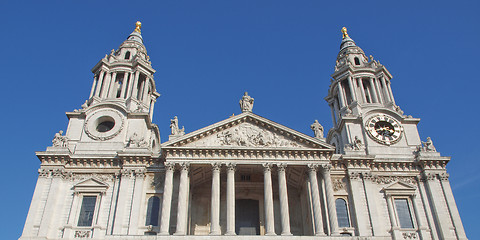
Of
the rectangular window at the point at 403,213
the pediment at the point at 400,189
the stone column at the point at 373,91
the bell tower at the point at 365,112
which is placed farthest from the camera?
the stone column at the point at 373,91

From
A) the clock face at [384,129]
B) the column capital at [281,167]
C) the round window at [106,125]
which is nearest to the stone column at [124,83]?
the round window at [106,125]

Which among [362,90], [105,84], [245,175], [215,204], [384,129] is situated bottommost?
[215,204]

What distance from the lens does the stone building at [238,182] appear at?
29.6 metres

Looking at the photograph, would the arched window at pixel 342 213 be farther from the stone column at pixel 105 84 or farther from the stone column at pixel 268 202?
the stone column at pixel 105 84

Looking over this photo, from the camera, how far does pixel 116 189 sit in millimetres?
31422

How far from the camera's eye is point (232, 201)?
29.5 meters

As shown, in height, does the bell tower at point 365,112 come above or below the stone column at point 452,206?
above

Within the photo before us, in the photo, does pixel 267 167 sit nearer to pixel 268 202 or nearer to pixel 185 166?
pixel 268 202

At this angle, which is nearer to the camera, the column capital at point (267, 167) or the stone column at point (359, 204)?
the stone column at point (359, 204)

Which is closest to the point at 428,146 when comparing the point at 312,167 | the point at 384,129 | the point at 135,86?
the point at 384,129

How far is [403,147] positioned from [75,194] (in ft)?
88.6

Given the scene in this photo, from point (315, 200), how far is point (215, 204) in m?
7.20

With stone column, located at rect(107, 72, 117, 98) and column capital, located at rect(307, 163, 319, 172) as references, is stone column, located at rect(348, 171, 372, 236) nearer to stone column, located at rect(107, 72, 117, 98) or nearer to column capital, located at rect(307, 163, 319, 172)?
column capital, located at rect(307, 163, 319, 172)

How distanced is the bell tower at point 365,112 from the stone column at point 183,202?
1328 centimetres
